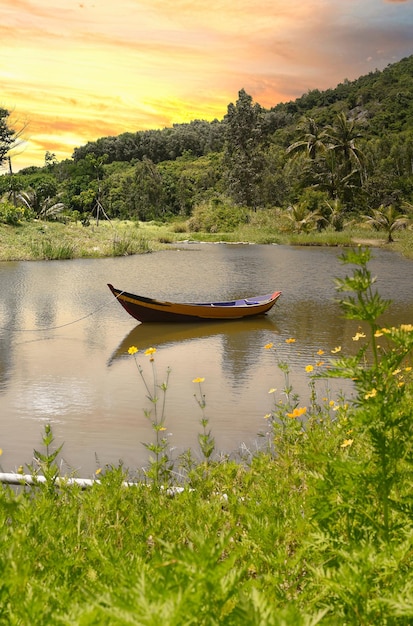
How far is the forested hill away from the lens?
6800cm

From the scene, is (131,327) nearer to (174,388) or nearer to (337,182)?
(174,388)

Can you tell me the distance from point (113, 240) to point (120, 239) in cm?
62

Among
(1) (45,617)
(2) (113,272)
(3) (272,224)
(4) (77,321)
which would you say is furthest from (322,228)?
(1) (45,617)

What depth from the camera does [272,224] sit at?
47094mm

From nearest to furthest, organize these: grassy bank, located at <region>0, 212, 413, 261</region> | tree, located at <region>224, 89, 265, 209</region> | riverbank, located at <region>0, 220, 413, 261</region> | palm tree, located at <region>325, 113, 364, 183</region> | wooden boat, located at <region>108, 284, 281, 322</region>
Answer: wooden boat, located at <region>108, 284, 281, 322</region> → riverbank, located at <region>0, 220, 413, 261</region> → grassy bank, located at <region>0, 212, 413, 261</region> → palm tree, located at <region>325, 113, 364, 183</region> → tree, located at <region>224, 89, 265, 209</region>

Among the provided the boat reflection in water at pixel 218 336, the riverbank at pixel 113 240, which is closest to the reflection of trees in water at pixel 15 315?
the boat reflection in water at pixel 218 336

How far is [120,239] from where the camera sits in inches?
1325

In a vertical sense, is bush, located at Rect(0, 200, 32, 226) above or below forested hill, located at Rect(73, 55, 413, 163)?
below

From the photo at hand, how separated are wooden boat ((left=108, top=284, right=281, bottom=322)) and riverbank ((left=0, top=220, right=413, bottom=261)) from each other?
13216mm

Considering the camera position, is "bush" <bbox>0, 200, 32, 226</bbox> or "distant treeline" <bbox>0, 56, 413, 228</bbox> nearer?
"bush" <bbox>0, 200, 32, 226</bbox>

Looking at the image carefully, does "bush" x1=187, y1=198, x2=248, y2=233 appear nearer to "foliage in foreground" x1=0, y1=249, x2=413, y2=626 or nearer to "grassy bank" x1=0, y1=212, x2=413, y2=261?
"grassy bank" x1=0, y1=212, x2=413, y2=261

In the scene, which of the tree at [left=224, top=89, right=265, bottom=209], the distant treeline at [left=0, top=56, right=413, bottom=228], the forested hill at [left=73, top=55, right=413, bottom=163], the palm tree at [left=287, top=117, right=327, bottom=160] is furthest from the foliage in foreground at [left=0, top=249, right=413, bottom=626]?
the forested hill at [left=73, top=55, right=413, bottom=163]

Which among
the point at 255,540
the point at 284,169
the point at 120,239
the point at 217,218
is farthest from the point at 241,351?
the point at 284,169

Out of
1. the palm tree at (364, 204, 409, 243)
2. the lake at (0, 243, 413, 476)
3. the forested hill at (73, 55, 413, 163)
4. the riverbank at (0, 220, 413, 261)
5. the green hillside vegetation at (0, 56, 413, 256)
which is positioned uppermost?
the forested hill at (73, 55, 413, 163)
